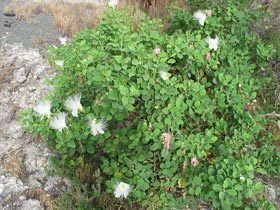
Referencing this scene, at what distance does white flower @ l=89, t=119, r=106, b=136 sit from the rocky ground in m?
0.65

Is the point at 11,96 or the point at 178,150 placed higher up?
the point at 178,150

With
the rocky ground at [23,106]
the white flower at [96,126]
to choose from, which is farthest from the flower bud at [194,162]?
the rocky ground at [23,106]

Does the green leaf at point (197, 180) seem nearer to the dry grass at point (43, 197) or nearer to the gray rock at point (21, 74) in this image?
the dry grass at point (43, 197)

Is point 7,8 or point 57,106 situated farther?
point 7,8

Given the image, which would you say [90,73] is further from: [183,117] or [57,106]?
[183,117]

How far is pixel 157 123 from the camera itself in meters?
2.78

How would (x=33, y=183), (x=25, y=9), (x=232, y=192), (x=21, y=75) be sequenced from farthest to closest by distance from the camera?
(x=25, y=9), (x=21, y=75), (x=33, y=183), (x=232, y=192)

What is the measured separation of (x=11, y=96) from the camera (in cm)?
391

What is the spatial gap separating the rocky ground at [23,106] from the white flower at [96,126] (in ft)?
2.12

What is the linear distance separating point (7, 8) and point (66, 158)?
2788 millimetres

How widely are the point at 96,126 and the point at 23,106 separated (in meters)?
1.34

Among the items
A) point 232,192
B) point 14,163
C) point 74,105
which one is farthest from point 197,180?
point 14,163

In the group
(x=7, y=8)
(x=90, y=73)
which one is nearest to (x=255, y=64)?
(x=90, y=73)

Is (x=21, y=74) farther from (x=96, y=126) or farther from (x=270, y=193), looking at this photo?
(x=270, y=193)
